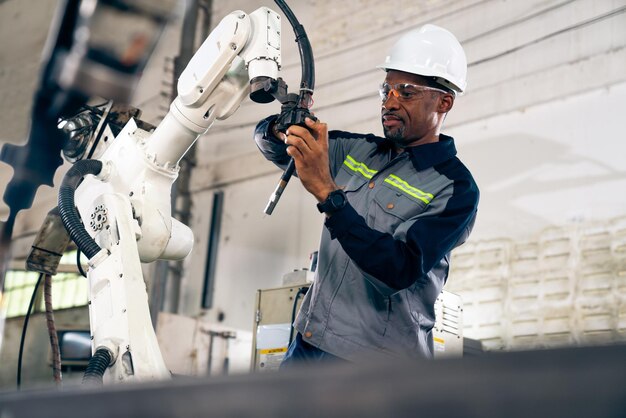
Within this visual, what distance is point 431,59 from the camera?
96.0 inches

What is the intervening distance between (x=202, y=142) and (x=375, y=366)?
6.00 meters

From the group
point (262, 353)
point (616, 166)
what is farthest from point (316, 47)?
point (262, 353)

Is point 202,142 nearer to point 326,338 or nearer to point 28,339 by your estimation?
point 28,339

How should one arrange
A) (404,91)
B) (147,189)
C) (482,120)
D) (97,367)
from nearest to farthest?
(97,367)
(147,189)
(404,91)
(482,120)

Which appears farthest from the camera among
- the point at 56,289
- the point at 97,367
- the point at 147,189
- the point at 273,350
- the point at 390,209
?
the point at 56,289

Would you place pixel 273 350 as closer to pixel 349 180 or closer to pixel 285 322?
pixel 285 322

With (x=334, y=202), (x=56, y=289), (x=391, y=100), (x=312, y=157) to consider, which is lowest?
(x=334, y=202)

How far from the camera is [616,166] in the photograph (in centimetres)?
409

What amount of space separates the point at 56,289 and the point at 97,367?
4.30m

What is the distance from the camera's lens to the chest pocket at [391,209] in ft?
7.10

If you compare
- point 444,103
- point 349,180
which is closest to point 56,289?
point 349,180

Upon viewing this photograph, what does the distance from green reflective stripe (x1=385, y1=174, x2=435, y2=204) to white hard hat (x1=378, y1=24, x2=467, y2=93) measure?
1.24ft

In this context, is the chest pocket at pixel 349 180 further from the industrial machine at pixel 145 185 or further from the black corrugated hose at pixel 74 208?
the black corrugated hose at pixel 74 208

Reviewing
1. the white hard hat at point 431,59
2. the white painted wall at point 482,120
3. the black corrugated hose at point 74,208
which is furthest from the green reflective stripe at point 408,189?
the white painted wall at point 482,120
